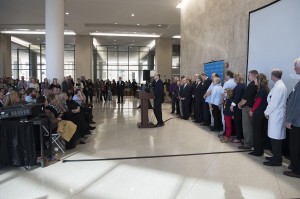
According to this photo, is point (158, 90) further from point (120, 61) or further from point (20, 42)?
point (20, 42)

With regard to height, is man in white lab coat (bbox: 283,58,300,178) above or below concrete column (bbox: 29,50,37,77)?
below

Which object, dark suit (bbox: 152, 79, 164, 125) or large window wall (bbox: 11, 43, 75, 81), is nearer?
dark suit (bbox: 152, 79, 164, 125)

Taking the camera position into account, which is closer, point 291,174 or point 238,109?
point 291,174

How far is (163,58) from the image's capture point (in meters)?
22.1

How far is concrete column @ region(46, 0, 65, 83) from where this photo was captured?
10.2m

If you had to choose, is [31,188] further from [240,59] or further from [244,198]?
[240,59]

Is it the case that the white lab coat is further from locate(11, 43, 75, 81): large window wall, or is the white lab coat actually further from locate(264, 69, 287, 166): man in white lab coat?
locate(11, 43, 75, 81): large window wall

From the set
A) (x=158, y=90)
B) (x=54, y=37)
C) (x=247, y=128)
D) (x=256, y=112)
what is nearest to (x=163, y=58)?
(x=54, y=37)

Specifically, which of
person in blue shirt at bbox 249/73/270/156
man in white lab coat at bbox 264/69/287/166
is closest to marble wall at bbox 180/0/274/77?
person in blue shirt at bbox 249/73/270/156

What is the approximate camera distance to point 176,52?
26734 millimetres

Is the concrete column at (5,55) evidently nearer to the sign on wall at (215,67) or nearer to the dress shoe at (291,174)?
the sign on wall at (215,67)

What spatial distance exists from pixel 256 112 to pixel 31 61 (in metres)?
26.5

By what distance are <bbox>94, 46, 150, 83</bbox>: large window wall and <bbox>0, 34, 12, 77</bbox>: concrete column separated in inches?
313

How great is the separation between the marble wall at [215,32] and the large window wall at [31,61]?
17.8m
